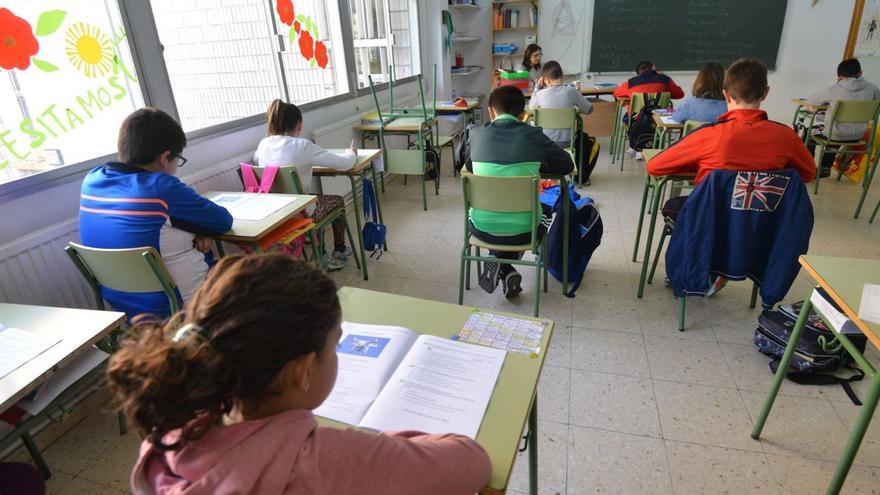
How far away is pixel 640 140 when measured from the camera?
5.09 m

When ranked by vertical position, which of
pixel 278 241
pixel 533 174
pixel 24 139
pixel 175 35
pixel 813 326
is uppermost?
pixel 175 35

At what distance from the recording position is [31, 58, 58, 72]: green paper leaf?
1890 millimetres

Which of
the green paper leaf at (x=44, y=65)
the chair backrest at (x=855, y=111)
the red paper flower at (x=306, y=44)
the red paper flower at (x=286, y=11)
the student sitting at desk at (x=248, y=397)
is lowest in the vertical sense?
the chair backrest at (x=855, y=111)

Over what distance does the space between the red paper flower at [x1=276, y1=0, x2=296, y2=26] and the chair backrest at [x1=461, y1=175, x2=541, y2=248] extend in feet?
7.30

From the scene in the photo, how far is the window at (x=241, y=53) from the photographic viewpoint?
274cm

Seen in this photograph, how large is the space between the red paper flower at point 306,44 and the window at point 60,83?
5.22ft

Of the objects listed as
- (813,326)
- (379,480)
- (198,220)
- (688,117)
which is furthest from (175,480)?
(688,117)

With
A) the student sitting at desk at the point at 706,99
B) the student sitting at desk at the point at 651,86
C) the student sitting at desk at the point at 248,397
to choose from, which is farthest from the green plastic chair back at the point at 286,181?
the student sitting at desk at the point at 651,86

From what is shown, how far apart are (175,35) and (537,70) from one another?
4.86 m

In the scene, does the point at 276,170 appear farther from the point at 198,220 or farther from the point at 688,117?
the point at 688,117

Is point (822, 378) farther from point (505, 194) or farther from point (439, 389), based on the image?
point (439, 389)

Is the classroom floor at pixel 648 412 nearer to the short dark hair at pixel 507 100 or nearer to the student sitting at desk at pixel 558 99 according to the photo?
the short dark hair at pixel 507 100

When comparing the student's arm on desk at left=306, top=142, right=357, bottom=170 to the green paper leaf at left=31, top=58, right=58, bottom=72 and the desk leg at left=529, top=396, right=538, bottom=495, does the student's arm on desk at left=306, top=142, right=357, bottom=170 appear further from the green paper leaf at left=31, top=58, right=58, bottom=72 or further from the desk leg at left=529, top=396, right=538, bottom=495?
the desk leg at left=529, top=396, right=538, bottom=495

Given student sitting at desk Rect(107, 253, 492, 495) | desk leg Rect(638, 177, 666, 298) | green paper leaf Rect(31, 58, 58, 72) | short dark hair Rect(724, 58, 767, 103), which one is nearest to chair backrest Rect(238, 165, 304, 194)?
green paper leaf Rect(31, 58, 58, 72)
